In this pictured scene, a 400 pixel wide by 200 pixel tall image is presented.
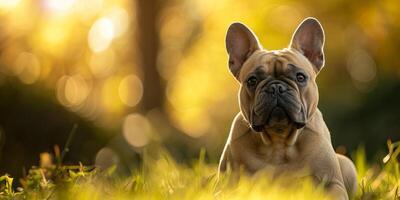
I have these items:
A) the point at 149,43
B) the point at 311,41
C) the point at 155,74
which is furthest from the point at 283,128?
the point at 149,43

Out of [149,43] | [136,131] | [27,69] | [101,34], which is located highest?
[27,69]

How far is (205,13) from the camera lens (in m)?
31.1

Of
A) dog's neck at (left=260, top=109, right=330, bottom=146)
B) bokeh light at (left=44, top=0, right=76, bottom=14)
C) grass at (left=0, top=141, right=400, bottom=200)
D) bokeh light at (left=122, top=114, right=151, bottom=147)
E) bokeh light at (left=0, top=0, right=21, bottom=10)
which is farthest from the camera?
bokeh light at (left=44, top=0, right=76, bottom=14)

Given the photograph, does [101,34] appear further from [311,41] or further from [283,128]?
[283,128]

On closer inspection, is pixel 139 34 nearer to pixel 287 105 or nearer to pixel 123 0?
pixel 123 0

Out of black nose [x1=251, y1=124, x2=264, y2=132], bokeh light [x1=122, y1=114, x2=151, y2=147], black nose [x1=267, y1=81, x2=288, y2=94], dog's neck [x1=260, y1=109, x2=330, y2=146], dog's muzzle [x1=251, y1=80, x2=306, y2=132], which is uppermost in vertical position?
black nose [x1=267, y1=81, x2=288, y2=94]

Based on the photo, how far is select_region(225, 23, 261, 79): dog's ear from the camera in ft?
21.3

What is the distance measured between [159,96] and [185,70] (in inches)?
477

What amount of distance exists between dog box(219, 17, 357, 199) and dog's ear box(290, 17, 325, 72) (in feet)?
0.45

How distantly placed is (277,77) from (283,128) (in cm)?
40

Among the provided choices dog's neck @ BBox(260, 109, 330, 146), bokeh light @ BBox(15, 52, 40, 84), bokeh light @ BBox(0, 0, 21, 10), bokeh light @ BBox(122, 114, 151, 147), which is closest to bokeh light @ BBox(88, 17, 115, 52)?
bokeh light @ BBox(0, 0, 21, 10)

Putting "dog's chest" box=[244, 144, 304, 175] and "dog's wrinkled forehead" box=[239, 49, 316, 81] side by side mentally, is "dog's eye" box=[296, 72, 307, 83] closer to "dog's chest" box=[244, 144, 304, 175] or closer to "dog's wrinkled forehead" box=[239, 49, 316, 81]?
"dog's wrinkled forehead" box=[239, 49, 316, 81]

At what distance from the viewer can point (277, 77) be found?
19.8 ft

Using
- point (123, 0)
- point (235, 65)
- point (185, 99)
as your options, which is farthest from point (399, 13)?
point (235, 65)
